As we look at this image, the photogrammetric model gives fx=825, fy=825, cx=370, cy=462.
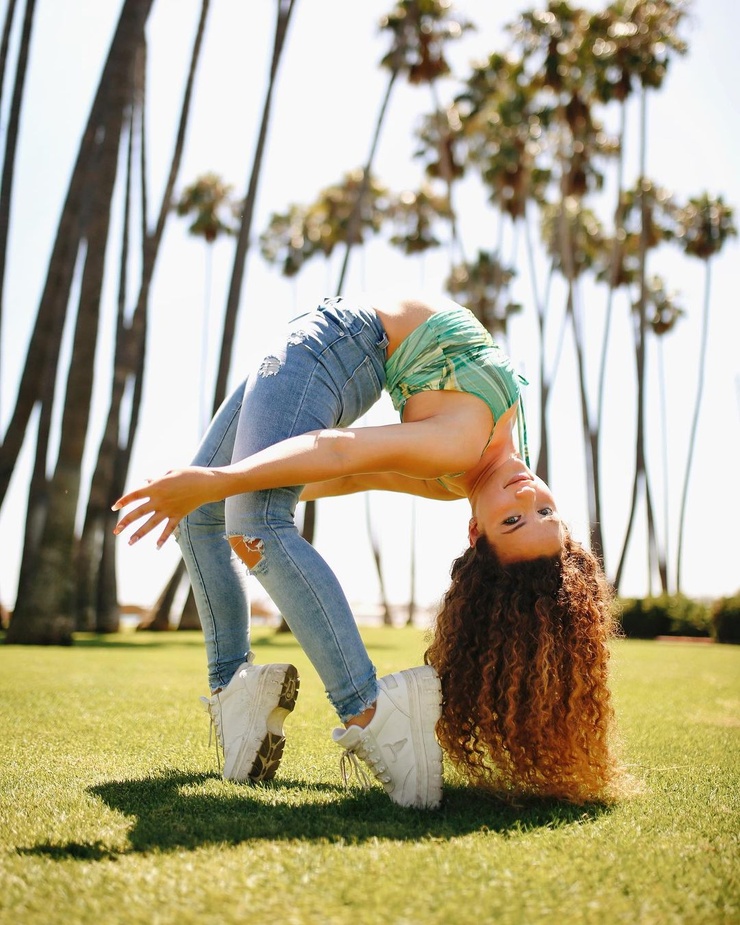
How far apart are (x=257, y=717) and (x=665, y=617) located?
842 inches

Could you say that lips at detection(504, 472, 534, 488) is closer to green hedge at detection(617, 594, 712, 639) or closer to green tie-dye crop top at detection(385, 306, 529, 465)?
green tie-dye crop top at detection(385, 306, 529, 465)

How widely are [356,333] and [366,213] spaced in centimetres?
3306

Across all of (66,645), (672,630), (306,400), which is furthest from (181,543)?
(672,630)

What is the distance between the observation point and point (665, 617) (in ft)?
72.9

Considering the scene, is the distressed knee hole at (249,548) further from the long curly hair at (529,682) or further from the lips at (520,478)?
the lips at (520,478)

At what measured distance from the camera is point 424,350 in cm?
290

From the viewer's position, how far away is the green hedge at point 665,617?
21984mm

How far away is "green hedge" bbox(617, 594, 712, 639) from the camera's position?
866 inches

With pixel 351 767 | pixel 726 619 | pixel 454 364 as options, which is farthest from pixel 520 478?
pixel 726 619

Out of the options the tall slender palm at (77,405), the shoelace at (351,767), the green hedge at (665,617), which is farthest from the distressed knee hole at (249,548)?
the green hedge at (665,617)

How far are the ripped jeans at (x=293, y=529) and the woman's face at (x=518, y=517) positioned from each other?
0.56 metres

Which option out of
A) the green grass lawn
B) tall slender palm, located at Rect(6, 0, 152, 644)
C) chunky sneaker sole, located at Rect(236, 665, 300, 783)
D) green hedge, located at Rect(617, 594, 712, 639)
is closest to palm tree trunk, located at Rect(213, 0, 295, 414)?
tall slender palm, located at Rect(6, 0, 152, 644)

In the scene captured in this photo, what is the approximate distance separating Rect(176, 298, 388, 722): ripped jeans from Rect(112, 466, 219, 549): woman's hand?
30 centimetres

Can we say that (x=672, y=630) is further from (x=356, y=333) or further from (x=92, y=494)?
(x=356, y=333)
